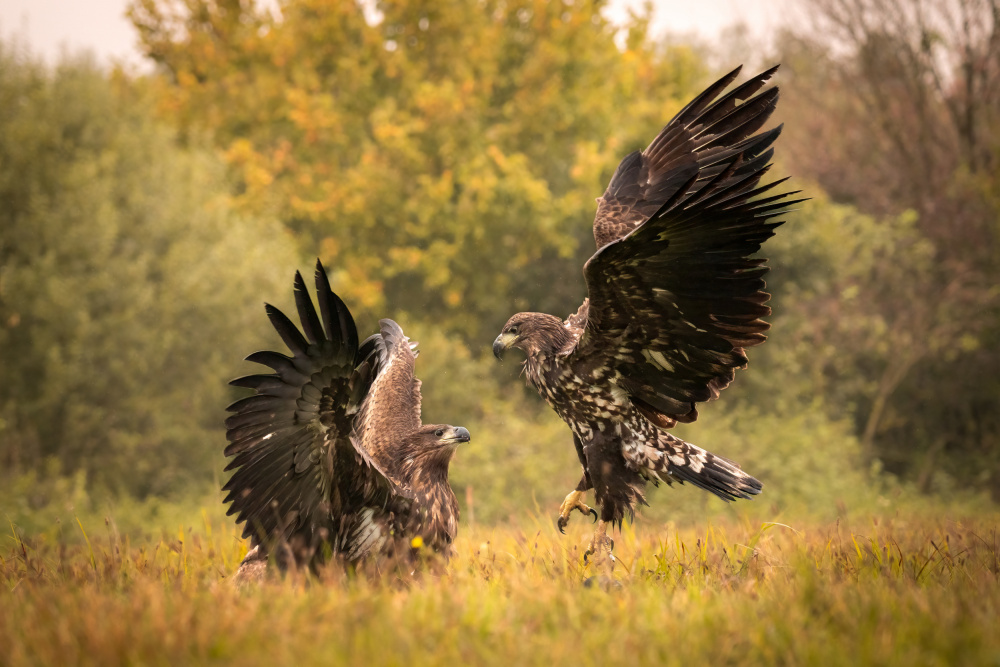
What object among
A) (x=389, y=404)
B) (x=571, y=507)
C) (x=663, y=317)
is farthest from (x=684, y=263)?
(x=389, y=404)

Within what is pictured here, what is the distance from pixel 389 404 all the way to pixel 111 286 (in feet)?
26.9

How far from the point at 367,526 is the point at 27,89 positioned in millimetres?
11039

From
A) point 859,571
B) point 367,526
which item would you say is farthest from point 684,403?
point 367,526

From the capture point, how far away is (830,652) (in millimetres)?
2514

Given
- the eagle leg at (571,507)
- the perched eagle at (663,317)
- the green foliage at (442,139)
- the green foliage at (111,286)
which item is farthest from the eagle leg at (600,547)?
the green foliage at (442,139)

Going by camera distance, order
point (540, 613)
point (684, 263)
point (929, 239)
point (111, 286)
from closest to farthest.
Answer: point (540, 613), point (684, 263), point (111, 286), point (929, 239)

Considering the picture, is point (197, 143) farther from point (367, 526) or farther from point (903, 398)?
point (903, 398)

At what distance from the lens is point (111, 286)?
11500 millimetres

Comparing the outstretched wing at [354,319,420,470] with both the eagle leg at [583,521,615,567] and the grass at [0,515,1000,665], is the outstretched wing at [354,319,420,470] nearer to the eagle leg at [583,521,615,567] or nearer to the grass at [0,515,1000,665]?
the grass at [0,515,1000,665]

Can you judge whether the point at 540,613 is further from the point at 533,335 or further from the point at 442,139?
the point at 442,139

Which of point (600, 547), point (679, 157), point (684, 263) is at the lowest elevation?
point (600, 547)

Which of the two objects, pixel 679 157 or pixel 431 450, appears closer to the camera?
pixel 431 450

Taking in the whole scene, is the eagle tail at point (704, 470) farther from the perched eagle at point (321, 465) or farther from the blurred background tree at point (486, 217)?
the blurred background tree at point (486, 217)

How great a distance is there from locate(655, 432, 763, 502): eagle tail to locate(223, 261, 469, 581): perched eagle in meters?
1.28
